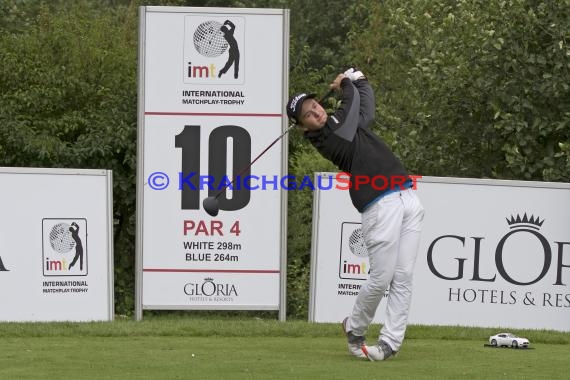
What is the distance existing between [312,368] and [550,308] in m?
4.27

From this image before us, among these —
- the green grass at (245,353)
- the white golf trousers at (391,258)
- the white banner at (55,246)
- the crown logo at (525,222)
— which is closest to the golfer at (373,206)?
the white golf trousers at (391,258)

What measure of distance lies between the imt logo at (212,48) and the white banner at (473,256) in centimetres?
141

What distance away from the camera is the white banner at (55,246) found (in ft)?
37.6

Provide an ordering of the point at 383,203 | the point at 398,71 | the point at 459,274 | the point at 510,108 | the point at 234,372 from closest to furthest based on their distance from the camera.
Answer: the point at 234,372 < the point at 383,203 < the point at 459,274 < the point at 510,108 < the point at 398,71

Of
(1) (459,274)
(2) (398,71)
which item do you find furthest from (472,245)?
(2) (398,71)

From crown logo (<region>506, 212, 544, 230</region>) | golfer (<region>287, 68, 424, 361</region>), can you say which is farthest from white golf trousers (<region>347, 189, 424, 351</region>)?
crown logo (<region>506, 212, 544, 230</region>)

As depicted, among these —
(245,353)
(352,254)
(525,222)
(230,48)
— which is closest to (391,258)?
(245,353)

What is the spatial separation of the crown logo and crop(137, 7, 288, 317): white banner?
2.19 m

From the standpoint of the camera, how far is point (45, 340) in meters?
9.82

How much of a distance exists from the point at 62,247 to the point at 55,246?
7 cm

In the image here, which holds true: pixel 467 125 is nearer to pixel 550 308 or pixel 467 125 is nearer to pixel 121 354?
pixel 550 308

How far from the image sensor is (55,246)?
37.7 feet

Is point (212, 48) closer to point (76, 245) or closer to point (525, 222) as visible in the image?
point (76, 245)

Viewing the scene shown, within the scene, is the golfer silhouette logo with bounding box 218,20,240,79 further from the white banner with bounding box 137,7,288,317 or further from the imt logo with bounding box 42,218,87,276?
the imt logo with bounding box 42,218,87,276
